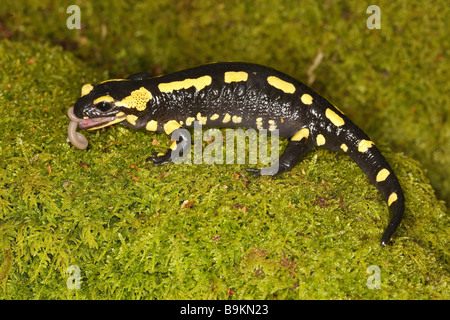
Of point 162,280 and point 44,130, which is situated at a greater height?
point 44,130

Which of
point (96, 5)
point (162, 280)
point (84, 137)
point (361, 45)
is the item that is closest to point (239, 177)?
point (162, 280)

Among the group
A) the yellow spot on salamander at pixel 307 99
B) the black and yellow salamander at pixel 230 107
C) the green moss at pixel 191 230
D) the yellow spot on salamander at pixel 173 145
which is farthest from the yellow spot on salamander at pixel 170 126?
the yellow spot on salamander at pixel 307 99

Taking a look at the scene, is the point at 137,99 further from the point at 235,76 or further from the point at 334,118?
the point at 334,118

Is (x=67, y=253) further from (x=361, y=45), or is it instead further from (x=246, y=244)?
(x=361, y=45)

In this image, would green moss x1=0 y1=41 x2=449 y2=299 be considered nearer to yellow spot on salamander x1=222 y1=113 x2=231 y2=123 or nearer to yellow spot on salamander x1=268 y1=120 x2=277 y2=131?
yellow spot on salamander x1=268 y1=120 x2=277 y2=131

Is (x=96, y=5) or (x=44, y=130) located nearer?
(x=44, y=130)
